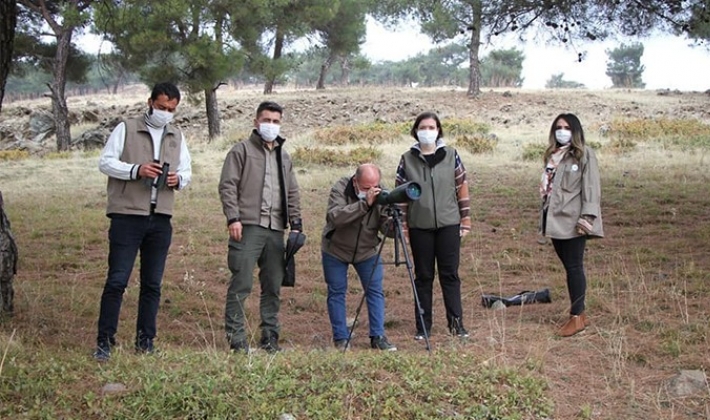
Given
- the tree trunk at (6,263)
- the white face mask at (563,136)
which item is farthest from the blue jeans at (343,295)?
the tree trunk at (6,263)

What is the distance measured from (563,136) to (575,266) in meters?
0.94

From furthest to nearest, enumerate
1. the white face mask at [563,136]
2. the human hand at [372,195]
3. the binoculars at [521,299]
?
the binoculars at [521,299]
the white face mask at [563,136]
the human hand at [372,195]

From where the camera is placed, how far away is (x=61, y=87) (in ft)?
72.8

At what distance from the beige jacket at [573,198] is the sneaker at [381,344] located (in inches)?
55.1

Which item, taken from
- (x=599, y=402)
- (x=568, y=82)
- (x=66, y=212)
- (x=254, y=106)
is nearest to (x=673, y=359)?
(x=599, y=402)

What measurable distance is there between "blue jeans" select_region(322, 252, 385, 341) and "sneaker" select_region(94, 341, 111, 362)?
1522 mm

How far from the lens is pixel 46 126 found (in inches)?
1105

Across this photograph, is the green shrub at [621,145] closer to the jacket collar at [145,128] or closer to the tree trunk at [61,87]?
the jacket collar at [145,128]

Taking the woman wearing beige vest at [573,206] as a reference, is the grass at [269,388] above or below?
below

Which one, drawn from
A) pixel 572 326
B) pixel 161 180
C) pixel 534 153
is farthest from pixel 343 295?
pixel 534 153

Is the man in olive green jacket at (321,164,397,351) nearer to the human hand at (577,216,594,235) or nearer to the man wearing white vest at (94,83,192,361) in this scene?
the man wearing white vest at (94,83,192,361)

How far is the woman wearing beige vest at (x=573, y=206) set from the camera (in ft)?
17.9

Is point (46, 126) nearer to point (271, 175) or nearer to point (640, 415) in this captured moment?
point (271, 175)

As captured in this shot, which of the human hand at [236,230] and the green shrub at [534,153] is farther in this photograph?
the green shrub at [534,153]
